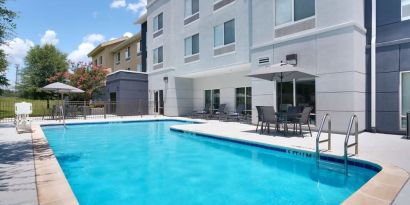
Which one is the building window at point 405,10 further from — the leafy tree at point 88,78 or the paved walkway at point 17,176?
the leafy tree at point 88,78

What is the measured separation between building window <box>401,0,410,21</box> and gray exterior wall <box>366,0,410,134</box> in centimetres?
9

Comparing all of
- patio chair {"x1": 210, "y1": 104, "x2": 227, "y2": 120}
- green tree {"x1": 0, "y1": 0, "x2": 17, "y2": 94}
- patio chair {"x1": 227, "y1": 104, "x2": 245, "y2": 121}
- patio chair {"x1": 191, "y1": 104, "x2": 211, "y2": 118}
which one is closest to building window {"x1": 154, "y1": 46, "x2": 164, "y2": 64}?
patio chair {"x1": 191, "y1": 104, "x2": 211, "y2": 118}

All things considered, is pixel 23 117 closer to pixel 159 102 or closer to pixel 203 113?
pixel 203 113

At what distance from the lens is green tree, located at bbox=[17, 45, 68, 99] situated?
27969mm

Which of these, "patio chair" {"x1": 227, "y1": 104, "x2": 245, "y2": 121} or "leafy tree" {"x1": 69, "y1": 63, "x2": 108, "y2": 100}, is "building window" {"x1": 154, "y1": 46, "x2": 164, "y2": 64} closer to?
"leafy tree" {"x1": 69, "y1": 63, "x2": 108, "y2": 100}

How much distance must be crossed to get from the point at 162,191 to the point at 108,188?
1.04 metres


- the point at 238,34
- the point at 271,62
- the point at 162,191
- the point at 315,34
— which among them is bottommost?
the point at 162,191

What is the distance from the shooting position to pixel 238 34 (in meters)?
14.4

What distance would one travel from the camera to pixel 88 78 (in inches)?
952

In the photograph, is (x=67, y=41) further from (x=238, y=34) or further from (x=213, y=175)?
(x=213, y=175)

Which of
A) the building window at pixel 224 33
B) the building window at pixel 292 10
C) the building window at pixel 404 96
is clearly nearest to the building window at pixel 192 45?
the building window at pixel 224 33

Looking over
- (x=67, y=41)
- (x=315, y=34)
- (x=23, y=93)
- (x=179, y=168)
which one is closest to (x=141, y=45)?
(x=67, y=41)

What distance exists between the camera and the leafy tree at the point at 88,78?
78.9 feet

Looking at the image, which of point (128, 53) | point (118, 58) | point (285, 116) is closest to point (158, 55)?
point (128, 53)
